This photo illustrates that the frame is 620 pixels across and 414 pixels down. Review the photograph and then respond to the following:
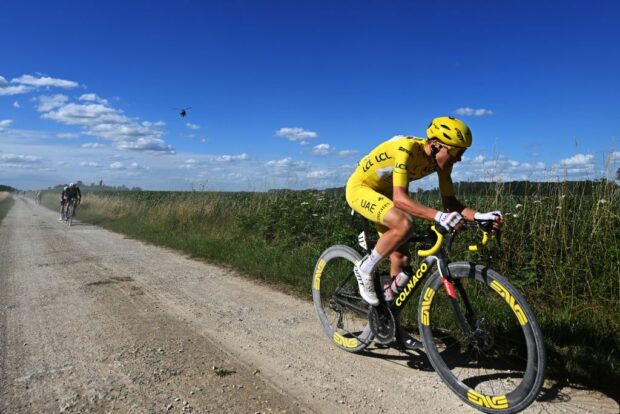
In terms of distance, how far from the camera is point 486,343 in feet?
10.4

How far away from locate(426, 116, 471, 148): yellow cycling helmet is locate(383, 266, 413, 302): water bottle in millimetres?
1166

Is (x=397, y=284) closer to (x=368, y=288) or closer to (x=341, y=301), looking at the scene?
(x=368, y=288)

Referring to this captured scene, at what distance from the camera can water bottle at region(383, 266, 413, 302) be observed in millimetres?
3664

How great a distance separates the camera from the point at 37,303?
5734 millimetres

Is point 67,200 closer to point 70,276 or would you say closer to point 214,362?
point 70,276

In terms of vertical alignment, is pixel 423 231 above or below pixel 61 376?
above

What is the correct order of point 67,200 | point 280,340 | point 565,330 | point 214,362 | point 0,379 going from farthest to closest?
point 67,200 → point 280,340 → point 565,330 → point 214,362 → point 0,379

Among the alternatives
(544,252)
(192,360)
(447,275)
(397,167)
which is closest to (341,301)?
(447,275)

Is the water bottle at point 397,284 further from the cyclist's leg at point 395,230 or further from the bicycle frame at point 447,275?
the cyclist's leg at point 395,230

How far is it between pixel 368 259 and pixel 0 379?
3.18 meters

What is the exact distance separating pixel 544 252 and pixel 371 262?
3.05 metres

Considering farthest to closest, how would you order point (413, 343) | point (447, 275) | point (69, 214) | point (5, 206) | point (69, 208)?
point (5, 206)
point (69, 214)
point (69, 208)
point (413, 343)
point (447, 275)

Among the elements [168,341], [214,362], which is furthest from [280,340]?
[168,341]

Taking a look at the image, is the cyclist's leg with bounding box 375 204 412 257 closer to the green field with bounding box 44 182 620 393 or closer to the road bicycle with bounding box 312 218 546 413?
the road bicycle with bounding box 312 218 546 413
